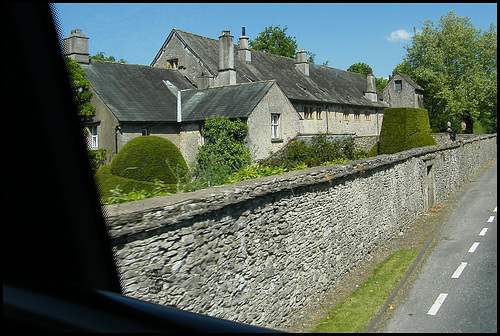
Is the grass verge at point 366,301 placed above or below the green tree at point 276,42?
below

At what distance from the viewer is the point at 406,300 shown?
354 inches

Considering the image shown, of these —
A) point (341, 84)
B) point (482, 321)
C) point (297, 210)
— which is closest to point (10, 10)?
point (297, 210)

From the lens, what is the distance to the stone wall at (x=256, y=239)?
503cm

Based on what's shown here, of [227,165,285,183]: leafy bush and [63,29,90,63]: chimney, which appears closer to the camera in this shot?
[63,29,90,63]: chimney

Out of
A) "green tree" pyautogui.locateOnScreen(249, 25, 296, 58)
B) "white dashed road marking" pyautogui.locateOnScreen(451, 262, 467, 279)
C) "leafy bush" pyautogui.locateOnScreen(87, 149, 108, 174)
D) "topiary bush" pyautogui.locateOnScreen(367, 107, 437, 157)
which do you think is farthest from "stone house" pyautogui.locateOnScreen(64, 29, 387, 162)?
"green tree" pyautogui.locateOnScreen(249, 25, 296, 58)

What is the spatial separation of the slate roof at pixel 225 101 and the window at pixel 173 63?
22.9ft

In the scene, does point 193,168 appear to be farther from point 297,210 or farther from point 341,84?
point 341,84

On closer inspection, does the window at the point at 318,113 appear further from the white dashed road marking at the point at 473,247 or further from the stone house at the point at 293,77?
the white dashed road marking at the point at 473,247

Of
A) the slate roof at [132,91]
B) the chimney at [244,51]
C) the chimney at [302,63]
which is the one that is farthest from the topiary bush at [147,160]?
the chimney at [302,63]

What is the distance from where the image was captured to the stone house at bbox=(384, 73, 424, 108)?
51500 mm

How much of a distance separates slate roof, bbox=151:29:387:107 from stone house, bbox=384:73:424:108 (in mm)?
4702

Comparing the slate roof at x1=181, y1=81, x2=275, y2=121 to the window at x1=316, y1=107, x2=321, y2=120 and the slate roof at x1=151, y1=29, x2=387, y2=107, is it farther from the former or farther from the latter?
the window at x1=316, y1=107, x2=321, y2=120

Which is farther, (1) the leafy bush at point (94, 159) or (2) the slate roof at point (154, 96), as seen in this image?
(2) the slate roof at point (154, 96)

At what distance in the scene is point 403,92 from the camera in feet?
174
